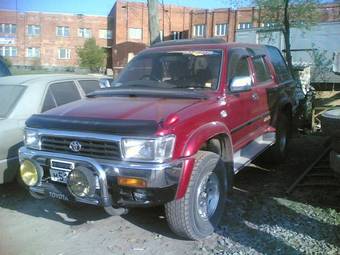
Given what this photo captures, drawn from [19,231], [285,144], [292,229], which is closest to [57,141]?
[19,231]

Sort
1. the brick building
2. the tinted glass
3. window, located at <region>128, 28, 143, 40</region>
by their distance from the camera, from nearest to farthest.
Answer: the tinted glass < the brick building < window, located at <region>128, 28, 143, 40</region>

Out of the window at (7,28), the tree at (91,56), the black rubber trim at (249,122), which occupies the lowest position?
the black rubber trim at (249,122)

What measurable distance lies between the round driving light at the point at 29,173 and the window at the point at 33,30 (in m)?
62.8

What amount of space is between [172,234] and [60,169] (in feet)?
4.32

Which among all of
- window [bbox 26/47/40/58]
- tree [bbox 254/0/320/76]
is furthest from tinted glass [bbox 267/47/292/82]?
window [bbox 26/47/40/58]

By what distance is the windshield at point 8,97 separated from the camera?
6.13m

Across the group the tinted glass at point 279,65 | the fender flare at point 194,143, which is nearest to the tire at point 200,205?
the fender flare at point 194,143

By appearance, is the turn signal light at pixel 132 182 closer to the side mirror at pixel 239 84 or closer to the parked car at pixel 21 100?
the side mirror at pixel 239 84

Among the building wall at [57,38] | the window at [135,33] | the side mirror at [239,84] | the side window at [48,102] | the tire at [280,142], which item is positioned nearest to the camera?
the side mirror at [239,84]

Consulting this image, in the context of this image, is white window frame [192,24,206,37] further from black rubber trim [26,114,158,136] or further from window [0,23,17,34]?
black rubber trim [26,114,158,136]

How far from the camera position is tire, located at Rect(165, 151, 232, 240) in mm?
4379

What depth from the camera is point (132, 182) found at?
4.09 meters

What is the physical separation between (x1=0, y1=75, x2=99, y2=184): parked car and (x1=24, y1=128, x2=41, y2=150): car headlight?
43.3 inches

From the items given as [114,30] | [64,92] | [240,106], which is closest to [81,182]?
[240,106]
